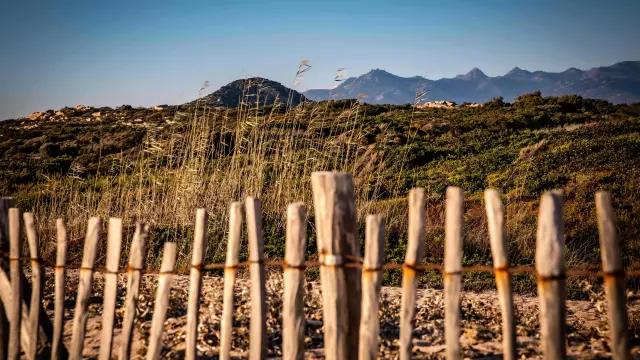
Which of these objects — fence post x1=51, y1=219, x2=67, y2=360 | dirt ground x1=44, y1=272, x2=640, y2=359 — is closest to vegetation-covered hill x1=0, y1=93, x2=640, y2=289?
dirt ground x1=44, y1=272, x2=640, y2=359

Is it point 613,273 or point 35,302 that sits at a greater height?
point 613,273

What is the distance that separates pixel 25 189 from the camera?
12352mm

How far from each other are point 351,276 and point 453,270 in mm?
439

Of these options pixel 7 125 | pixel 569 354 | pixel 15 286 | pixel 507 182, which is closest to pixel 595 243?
pixel 507 182

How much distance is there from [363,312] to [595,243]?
5.23 m

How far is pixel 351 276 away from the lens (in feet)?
6.61

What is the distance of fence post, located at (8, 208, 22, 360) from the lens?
253 centimetres

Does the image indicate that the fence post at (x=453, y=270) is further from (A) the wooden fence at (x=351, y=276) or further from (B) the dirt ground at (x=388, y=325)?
(B) the dirt ground at (x=388, y=325)

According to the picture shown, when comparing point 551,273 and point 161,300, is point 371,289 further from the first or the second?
point 161,300

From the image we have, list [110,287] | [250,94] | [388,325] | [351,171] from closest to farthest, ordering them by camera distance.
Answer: [110,287] < [388,325] < [250,94] < [351,171]

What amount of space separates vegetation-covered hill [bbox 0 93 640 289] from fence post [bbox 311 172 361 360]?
11.0ft

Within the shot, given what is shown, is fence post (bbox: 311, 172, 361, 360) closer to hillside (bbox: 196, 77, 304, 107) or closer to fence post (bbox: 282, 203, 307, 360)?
fence post (bbox: 282, 203, 307, 360)

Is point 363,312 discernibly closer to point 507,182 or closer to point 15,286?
point 15,286

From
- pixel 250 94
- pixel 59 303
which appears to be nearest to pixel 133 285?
pixel 59 303
